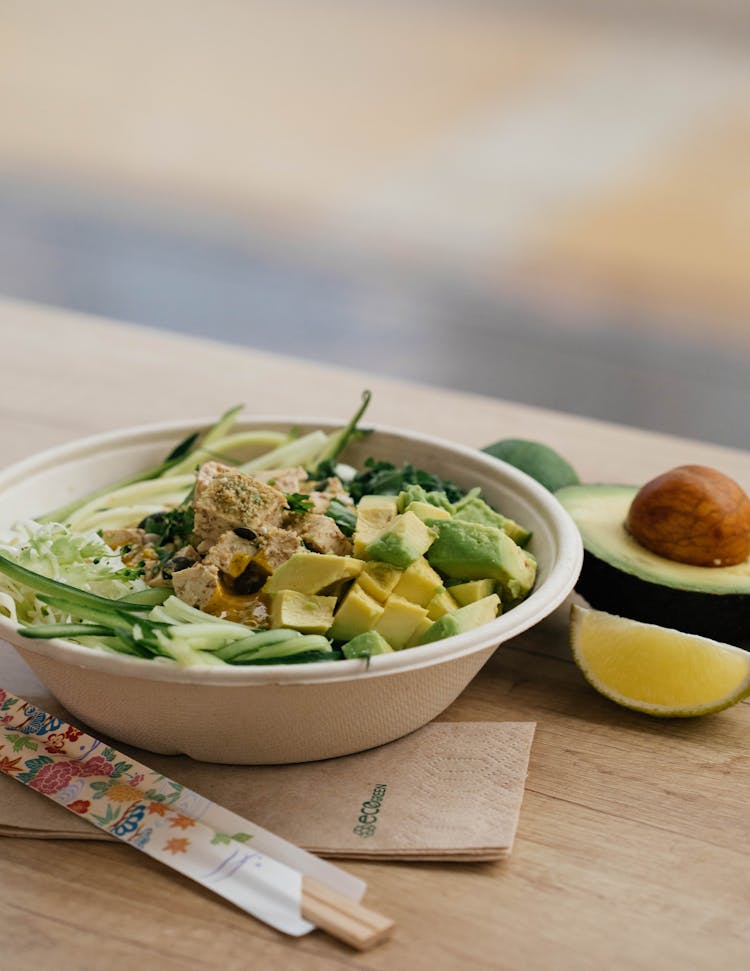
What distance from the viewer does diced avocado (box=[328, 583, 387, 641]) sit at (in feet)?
5.94

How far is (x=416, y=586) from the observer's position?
1.91 m

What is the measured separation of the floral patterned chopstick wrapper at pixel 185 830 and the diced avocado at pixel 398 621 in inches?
14.5

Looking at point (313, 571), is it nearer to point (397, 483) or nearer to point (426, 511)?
point (426, 511)

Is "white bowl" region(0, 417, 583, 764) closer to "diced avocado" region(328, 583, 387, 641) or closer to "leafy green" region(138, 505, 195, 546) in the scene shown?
"diced avocado" region(328, 583, 387, 641)

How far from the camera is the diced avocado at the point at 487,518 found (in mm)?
2143

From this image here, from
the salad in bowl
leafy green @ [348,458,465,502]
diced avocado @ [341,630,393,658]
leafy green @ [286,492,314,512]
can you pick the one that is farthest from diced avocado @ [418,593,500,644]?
leafy green @ [348,458,465,502]

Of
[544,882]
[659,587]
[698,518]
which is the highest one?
[698,518]

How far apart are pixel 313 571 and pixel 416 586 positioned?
0.59ft

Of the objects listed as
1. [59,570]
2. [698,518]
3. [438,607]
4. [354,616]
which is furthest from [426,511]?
[59,570]

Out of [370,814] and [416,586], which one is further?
[416,586]

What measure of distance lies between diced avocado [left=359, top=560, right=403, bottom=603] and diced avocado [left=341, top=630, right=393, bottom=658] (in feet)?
0.37

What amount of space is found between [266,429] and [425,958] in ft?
4.81

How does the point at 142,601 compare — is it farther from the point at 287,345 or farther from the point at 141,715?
the point at 287,345

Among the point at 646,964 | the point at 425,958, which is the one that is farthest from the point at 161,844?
the point at 646,964
